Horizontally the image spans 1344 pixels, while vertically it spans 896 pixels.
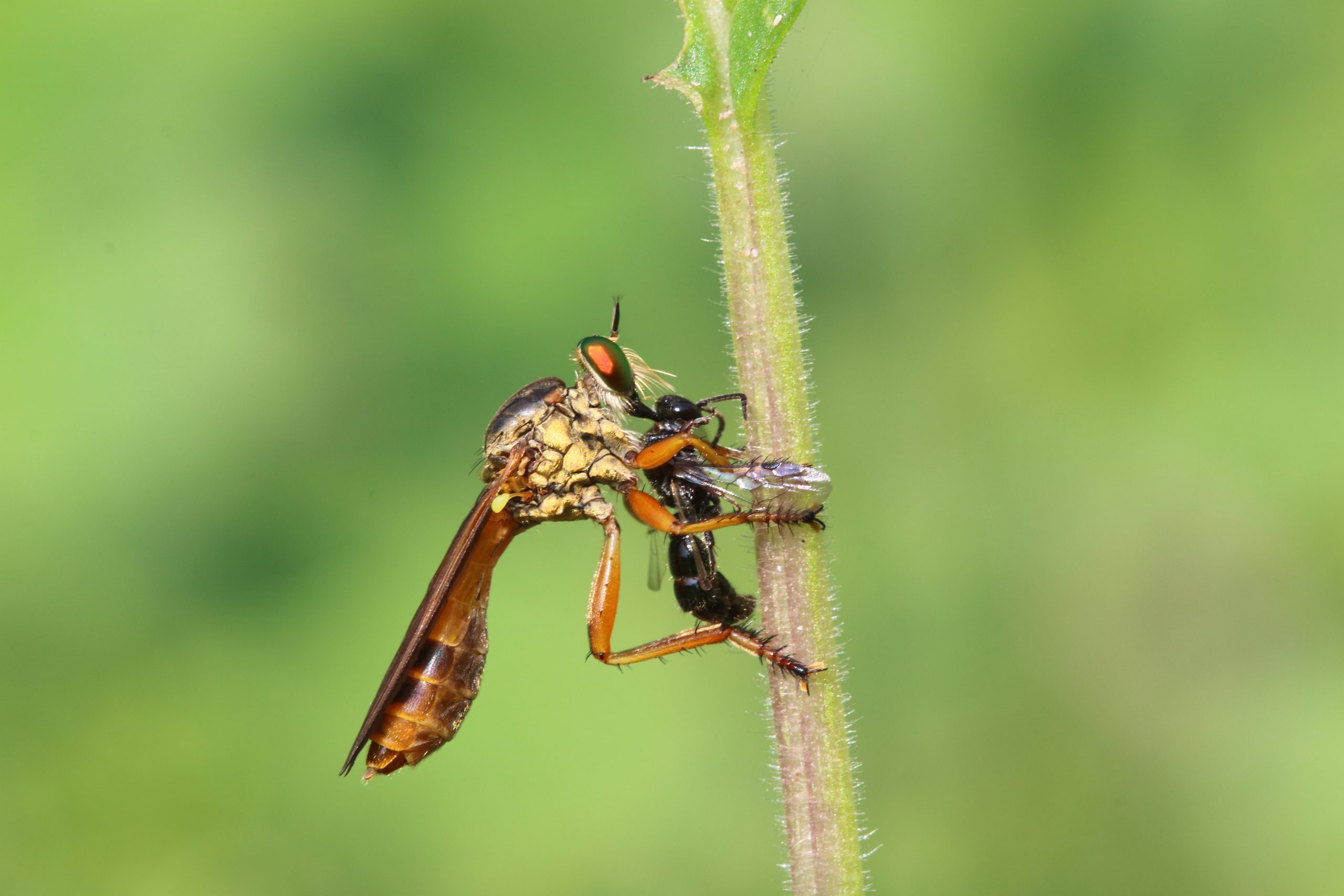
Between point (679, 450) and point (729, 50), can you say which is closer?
point (729, 50)

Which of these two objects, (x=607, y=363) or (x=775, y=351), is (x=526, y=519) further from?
(x=775, y=351)

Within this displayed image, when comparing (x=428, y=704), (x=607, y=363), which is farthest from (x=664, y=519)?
(x=428, y=704)

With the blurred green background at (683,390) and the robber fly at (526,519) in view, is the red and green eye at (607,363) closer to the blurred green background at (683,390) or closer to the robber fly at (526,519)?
the robber fly at (526,519)

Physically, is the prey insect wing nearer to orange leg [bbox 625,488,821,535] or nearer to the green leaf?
Answer: orange leg [bbox 625,488,821,535]

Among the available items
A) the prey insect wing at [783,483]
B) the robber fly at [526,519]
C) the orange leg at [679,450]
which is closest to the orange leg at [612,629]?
the robber fly at [526,519]

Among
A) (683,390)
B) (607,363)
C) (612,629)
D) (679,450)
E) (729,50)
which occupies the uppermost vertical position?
(683,390)

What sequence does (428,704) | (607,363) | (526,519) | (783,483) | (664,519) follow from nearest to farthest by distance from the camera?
A: (783,483) < (664,519) < (607,363) < (428,704) < (526,519)

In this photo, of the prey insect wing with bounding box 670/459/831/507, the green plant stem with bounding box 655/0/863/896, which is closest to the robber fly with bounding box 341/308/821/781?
the prey insect wing with bounding box 670/459/831/507
